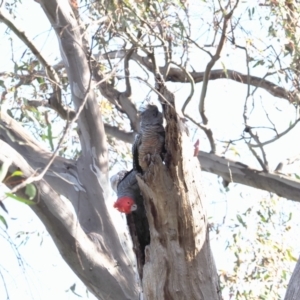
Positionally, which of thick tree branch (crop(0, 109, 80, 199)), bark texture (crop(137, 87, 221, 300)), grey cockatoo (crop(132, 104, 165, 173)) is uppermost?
thick tree branch (crop(0, 109, 80, 199))

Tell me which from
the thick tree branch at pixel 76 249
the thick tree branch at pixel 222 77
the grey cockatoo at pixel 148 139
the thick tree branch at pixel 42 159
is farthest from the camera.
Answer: the thick tree branch at pixel 222 77

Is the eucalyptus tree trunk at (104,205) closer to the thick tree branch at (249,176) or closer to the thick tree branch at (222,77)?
the thick tree branch at (222,77)

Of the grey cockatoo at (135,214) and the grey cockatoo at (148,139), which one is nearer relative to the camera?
the grey cockatoo at (148,139)

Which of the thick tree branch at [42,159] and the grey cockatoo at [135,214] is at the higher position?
the thick tree branch at [42,159]

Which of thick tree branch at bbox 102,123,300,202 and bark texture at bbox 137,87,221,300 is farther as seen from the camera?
thick tree branch at bbox 102,123,300,202

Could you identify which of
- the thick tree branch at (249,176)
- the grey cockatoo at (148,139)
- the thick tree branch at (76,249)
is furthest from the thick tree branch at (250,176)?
the grey cockatoo at (148,139)

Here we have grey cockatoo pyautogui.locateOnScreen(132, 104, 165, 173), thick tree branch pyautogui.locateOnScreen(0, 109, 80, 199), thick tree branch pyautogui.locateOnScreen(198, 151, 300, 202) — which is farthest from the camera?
thick tree branch pyautogui.locateOnScreen(198, 151, 300, 202)

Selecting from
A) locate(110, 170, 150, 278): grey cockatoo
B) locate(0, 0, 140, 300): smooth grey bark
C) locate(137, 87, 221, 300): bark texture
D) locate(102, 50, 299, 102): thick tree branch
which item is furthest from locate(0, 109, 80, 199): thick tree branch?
locate(137, 87, 221, 300): bark texture

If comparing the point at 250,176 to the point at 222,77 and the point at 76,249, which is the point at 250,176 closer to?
the point at 222,77

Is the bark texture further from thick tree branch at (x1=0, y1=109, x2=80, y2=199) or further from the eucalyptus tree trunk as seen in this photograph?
thick tree branch at (x1=0, y1=109, x2=80, y2=199)

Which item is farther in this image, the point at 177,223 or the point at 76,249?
the point at 76,249

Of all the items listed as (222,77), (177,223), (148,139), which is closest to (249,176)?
(222,77)

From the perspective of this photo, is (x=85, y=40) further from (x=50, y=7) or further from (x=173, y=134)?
(x=173, y=134)

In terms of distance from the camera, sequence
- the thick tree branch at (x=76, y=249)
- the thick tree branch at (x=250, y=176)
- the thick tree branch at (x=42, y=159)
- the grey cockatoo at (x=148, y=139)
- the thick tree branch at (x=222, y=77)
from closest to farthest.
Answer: the grey cockatoo at (x=148, y=139), the thick tree branch at (x=76, y=249), the thick tree branch at (x=42, y=159), the thick tree branch at (x=250, y=176), the thick tree branch at (x=222, y=77)
